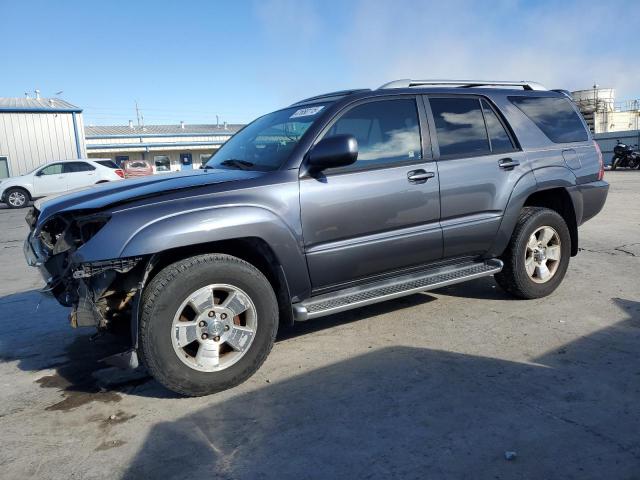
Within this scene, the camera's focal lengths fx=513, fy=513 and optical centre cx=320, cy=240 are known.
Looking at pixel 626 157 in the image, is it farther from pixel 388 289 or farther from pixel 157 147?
pixel 157 147

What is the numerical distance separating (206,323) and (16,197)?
62.7 feet

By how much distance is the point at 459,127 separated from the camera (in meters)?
4.34

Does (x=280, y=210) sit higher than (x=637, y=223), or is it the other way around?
(x=280, y=210)

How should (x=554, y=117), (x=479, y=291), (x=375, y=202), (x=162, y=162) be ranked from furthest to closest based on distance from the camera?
(x=162, y=162), (x=479, y=291), (x=554, y=117), (x=375, y=202)

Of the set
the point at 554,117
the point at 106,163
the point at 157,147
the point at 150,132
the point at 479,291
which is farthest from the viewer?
the point at 150,132

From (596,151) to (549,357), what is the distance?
2.61m

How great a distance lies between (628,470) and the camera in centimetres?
227

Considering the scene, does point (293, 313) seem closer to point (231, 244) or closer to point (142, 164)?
point (231, 244)

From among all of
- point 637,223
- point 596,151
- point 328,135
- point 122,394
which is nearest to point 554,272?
point 596,151

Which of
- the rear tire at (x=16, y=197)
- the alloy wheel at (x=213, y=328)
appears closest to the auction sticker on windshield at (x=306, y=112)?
the alloy wheel at (x=213, y=328)

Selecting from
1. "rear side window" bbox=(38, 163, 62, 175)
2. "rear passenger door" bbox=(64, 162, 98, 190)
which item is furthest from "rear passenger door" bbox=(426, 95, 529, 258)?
"rear side window" bbox=(38, 163, 62, 175)

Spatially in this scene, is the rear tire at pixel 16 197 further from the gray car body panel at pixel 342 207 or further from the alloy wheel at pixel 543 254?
the alloy wheel at pixel 543 254

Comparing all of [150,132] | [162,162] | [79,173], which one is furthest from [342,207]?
[150,132]

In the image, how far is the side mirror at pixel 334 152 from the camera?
3425 mm
